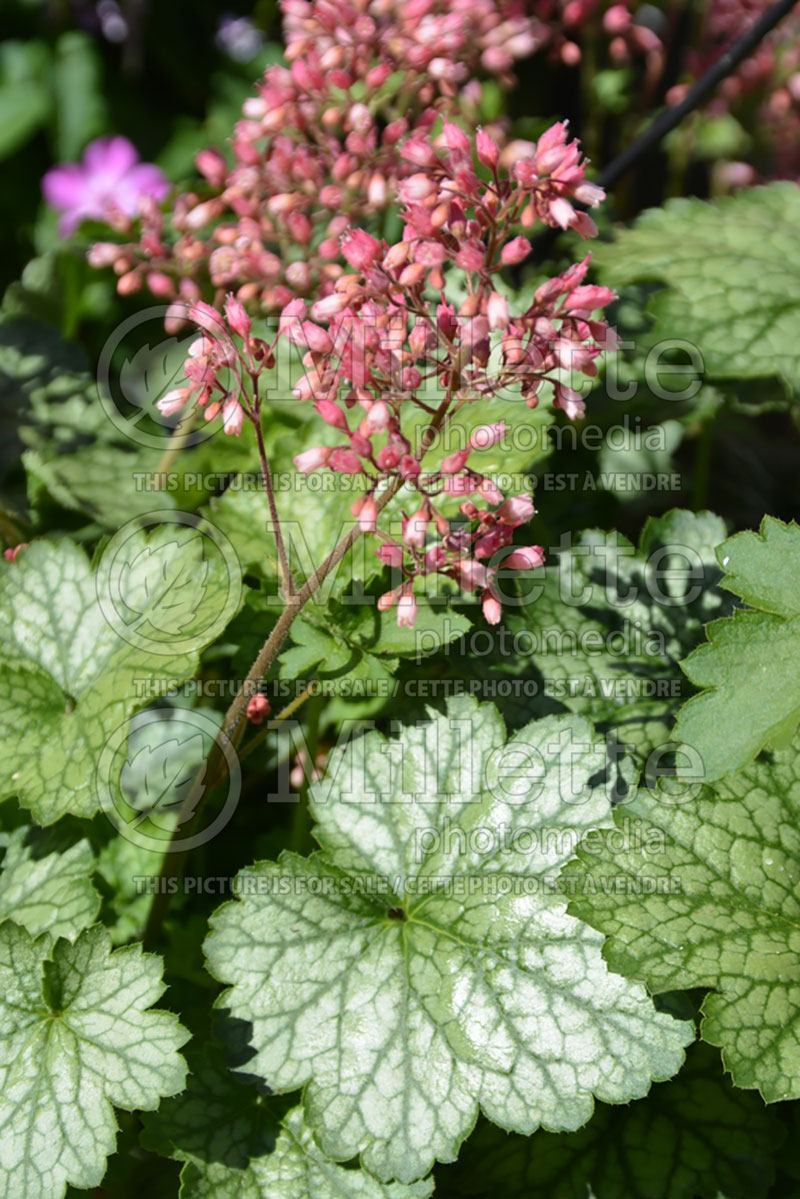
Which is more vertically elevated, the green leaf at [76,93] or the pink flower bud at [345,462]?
the pink flower bud at [345,462]

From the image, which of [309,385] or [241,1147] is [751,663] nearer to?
[309,385]

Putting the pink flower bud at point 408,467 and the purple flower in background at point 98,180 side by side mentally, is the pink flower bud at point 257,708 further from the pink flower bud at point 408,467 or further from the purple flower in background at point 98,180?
the purple flower in background at point 98,180

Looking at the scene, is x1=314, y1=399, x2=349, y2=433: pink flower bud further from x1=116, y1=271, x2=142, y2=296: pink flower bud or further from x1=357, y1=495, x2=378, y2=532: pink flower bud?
x1=116, y1=271, x2=142, y2=296: pink flower bud

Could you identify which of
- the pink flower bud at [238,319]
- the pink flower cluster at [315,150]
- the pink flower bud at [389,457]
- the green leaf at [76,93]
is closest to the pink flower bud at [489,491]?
the pink flower bud at [389,457]

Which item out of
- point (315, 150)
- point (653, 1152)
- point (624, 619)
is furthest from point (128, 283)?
point (653, 1152)

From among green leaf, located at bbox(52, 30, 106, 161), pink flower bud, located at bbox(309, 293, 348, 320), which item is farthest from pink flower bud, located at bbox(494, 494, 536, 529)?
green leaf, located at bbox(52, 30, 106, 161)

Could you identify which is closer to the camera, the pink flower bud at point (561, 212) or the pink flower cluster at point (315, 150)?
the pink flower bud at point (561, 212)

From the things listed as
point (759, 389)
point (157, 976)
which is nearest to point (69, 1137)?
point (157, 976)
